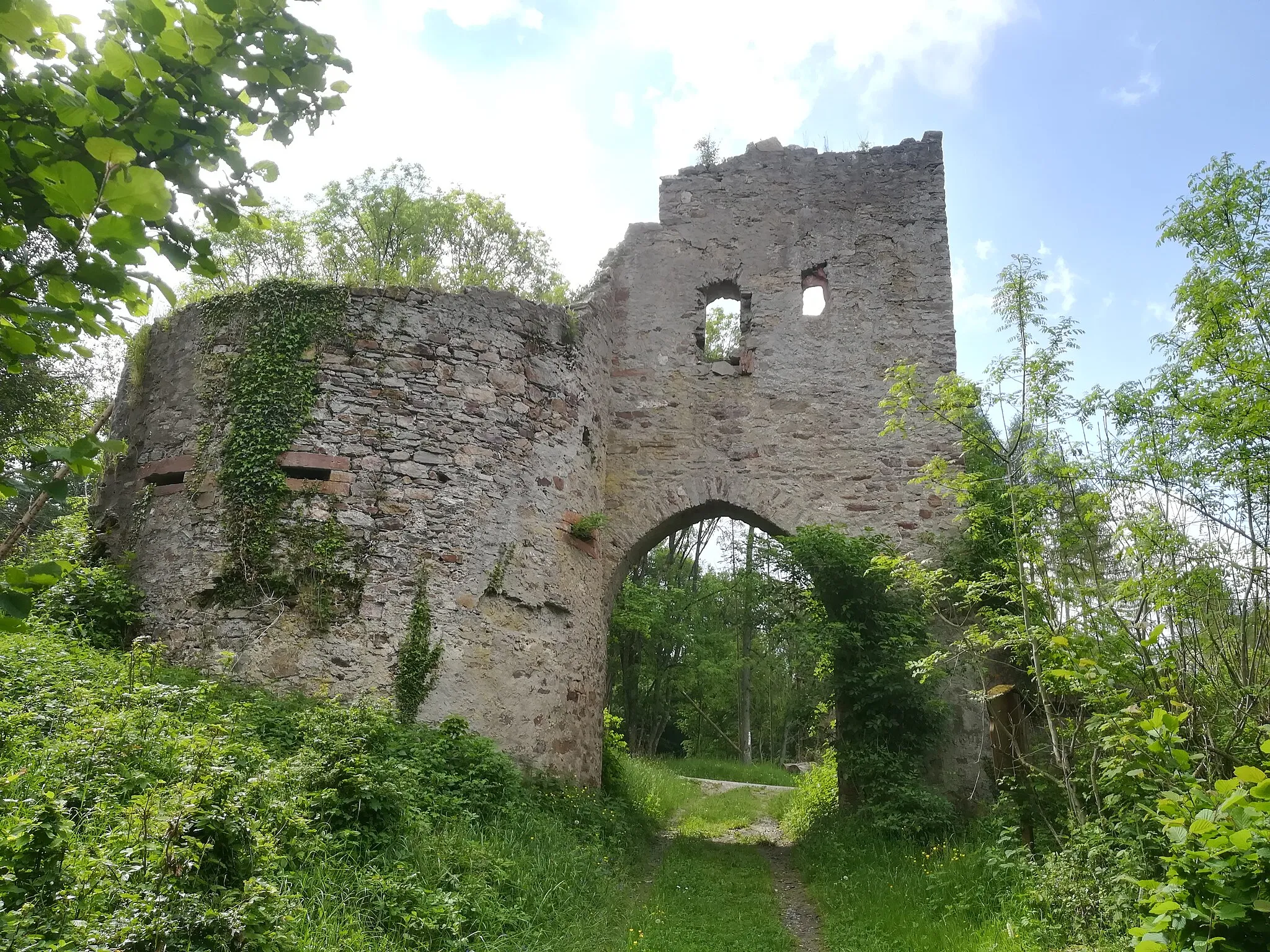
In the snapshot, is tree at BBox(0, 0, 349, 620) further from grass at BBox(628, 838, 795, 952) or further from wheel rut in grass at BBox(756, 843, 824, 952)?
wheel rut in grass at BBox(756, 843, 824, 952)

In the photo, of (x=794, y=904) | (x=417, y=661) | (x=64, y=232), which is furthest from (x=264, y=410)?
(x=794, y=904)

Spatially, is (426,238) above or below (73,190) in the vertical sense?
above

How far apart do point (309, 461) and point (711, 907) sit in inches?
202

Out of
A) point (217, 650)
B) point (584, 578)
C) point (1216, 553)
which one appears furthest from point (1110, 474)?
point (217, 650)

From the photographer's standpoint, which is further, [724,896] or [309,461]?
[309,461]

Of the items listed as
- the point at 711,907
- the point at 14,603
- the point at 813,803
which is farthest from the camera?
the point at 813,803

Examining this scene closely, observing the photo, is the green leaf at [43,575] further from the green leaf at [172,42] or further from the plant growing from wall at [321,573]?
the plant growing from wall at [321,573]

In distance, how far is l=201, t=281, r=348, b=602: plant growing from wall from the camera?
6934 mm

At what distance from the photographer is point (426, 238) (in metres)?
18.8

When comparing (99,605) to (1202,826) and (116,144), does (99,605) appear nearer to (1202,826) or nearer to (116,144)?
(116,144)

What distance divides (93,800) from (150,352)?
602 cm

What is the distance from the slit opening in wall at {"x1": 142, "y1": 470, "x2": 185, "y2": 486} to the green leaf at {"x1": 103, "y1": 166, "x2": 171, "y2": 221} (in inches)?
251

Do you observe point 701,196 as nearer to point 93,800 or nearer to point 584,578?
point 584,578

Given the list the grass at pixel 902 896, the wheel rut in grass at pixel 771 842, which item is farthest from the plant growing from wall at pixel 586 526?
the grass at pixel 902 896
